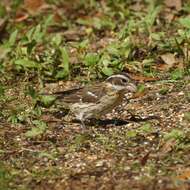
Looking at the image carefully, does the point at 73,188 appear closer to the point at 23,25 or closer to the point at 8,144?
the point at 8,144

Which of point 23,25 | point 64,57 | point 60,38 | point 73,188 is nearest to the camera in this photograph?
point 73,188

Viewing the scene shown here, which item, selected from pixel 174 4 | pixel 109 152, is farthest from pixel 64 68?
pixel 174 4

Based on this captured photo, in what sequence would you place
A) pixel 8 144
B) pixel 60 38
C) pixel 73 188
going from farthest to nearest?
pixel 60 38 < pixel 8 144 < pixel 73 188

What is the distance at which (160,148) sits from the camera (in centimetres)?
802

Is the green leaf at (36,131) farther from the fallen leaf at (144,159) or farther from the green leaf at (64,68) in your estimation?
the green leaf at (64,68)

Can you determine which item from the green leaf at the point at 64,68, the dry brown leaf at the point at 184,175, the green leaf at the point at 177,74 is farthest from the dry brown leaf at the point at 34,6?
the dry brown leaf at the point at 184,175

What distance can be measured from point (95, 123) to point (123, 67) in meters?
1.65

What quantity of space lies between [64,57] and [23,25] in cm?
308

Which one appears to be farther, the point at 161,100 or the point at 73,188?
the point at 161,100

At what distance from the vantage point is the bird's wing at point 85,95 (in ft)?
29.9

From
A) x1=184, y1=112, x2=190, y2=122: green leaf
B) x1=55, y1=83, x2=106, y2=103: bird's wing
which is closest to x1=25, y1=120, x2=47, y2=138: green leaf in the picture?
x1=55, y1=83, x2=106, y2=103: bird's wing

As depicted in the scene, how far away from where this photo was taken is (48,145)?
27.7ft

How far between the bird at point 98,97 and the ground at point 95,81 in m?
0.15

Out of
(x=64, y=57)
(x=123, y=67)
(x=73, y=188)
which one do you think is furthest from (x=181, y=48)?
(x=73, y=188)
